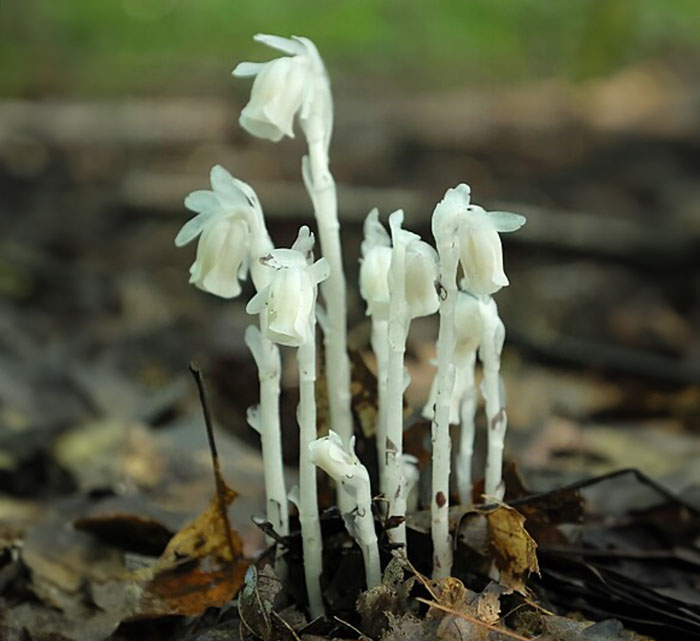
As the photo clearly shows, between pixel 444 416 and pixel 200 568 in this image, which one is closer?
pixel 444 416

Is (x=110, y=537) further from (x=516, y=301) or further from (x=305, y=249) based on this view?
(x=516, y=301)

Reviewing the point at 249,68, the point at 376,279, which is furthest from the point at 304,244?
the point at 249,68

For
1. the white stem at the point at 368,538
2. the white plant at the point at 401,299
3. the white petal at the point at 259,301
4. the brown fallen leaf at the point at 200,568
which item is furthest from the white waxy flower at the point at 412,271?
the brown fallen leaf at the point at 200,568

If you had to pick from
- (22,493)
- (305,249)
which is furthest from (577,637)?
(22,493)

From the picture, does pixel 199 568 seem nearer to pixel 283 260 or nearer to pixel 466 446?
pixel 466 446

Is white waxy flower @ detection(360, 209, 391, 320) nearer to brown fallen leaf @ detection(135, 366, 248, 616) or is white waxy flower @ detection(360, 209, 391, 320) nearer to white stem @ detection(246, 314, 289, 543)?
white stem @ detection(246, 314, 289, 543)

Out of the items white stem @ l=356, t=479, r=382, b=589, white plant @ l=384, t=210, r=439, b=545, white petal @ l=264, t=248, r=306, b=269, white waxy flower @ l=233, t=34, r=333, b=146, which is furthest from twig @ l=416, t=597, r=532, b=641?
white waxy flower @ l=233, t=34, r=333, b=146
